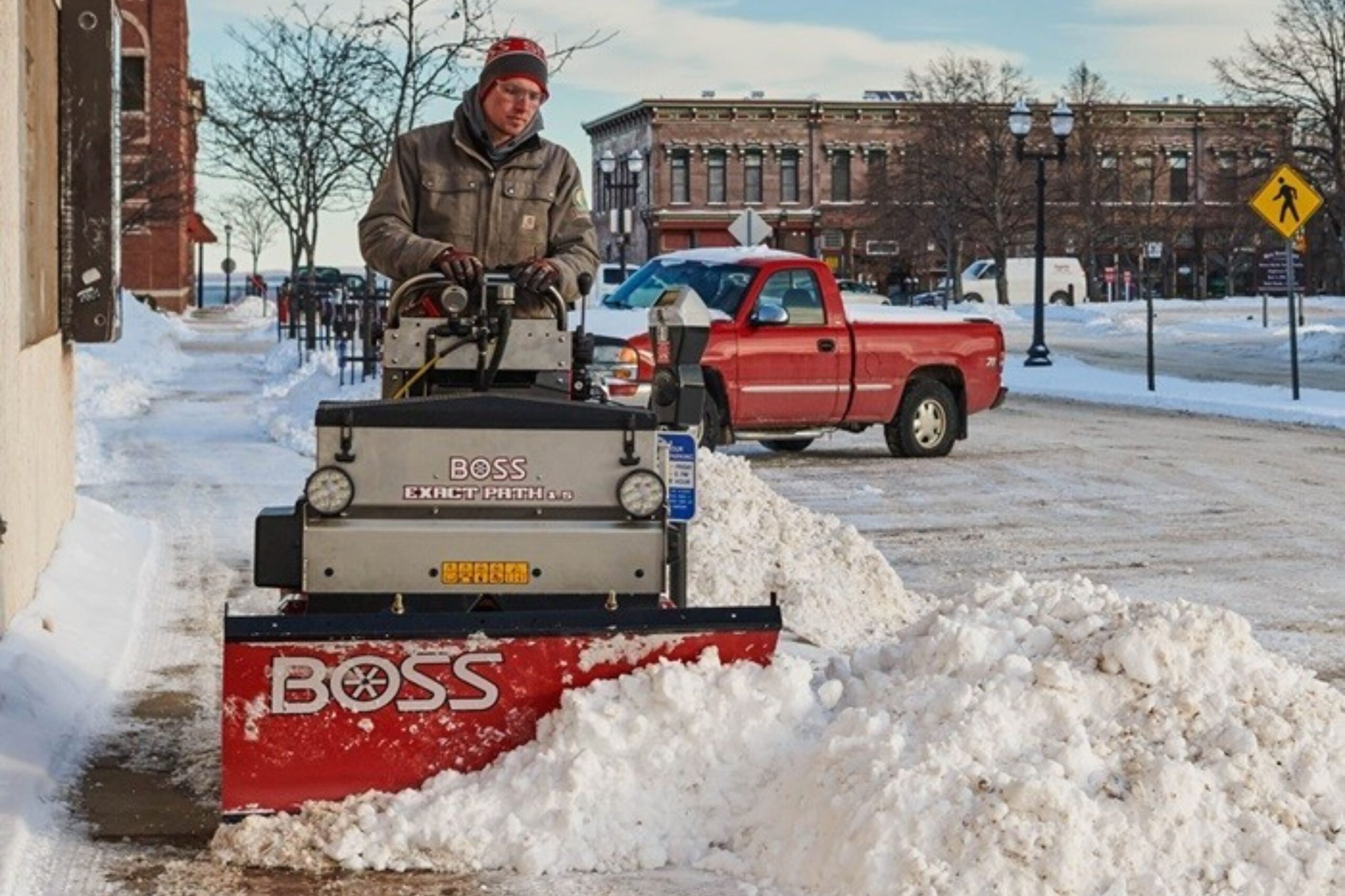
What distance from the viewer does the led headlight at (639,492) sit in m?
6.61

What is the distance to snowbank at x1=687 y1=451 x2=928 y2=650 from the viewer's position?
35.6 feet

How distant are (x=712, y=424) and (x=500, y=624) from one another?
41.0 feet

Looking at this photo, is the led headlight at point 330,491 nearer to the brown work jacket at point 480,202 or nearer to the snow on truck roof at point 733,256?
the brown work jacket at point 480,202

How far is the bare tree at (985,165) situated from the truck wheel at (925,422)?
195 ft

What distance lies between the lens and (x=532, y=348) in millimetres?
7086

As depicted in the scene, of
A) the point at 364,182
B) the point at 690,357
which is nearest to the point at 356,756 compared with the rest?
the point at 690,357

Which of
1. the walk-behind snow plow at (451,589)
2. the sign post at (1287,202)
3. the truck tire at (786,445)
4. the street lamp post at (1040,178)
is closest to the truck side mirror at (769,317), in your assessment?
the truck tire at (786,445)

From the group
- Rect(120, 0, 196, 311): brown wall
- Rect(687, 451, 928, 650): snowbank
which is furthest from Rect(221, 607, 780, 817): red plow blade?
Rect(120, 0, 196, 311): brown wall

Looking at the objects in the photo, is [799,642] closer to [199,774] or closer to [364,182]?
[199,774]

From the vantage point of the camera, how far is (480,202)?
24.6 ft

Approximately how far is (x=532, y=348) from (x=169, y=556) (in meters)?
6.48

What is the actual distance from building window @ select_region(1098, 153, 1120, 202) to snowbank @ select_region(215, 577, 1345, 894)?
82.0 m

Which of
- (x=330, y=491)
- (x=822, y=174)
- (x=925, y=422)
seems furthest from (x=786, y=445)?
(x=822, y=174)

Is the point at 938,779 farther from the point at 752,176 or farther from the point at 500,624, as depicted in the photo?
the point at 752,176
